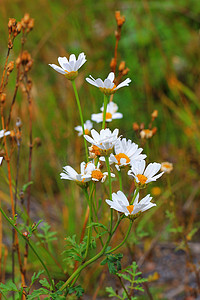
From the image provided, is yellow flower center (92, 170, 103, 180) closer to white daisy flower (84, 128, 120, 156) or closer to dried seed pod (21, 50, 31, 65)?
white daisy flower (84, 128, 120, 156)

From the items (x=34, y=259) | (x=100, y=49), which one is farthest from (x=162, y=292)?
(x=100, y=49)

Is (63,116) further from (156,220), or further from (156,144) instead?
(156,220)

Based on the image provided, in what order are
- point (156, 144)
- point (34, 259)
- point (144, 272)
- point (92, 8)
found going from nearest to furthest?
point (34, 259) < point (144, 272) < point (156, 144) < point (92, 8)

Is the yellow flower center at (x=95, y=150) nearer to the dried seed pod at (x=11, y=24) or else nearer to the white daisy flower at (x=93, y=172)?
the white daisy flower at (x=93, y=172)

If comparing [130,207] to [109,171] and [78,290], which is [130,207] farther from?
[78,290]

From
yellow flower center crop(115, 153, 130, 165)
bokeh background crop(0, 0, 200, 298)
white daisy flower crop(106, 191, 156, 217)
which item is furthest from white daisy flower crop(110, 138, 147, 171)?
bokeh background crop(0, 0, 200, 298)

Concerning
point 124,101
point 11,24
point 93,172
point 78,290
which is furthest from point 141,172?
point 124,101
